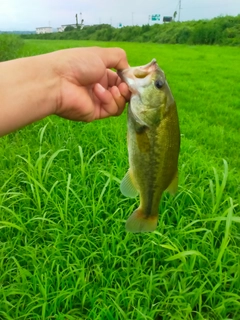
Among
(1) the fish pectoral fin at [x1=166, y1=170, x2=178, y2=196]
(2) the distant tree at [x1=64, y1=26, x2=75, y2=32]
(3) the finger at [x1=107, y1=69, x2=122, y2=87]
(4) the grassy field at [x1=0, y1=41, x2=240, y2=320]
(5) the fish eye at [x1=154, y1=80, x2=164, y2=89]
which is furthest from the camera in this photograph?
(2) the distant tree at [x1=64, y1=26, x2=75, y2=32]

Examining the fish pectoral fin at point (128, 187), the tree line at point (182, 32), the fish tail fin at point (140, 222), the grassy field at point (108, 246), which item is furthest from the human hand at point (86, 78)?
the tree line at point (182, 32)

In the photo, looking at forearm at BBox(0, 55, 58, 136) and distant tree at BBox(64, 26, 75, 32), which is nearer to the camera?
forearm at BBox(0, 55, 58, 136)

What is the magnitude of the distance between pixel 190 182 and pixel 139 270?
127 centimetres

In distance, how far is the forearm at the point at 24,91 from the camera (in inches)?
68.9

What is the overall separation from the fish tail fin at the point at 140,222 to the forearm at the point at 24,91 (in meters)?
0.63

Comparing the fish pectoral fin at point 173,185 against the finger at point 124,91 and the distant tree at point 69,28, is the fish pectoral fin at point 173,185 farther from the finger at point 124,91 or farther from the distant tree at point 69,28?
the distant tree at point 69,28

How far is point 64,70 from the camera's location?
1930mm

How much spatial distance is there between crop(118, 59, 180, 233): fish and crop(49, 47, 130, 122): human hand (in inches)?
9.5

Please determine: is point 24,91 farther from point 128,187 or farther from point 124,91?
point 128,187

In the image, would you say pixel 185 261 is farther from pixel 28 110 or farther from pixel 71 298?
pixel 28 110

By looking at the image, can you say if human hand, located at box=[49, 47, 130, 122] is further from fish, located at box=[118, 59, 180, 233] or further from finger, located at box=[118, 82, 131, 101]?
fish, located at box=[118, 59, 180, 233]

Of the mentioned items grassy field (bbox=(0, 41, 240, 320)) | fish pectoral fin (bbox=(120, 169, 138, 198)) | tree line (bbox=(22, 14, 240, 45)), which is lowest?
tree line (bbox=(22, 14, 240, 45))

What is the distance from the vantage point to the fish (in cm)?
152

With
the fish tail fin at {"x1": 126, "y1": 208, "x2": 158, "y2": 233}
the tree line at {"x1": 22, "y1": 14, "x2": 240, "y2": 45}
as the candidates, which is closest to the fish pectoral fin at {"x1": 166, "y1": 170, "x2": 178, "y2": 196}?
the fish tail fin at {"x1": 126, "y1": 208, "x2": 158, "y2": 233}
